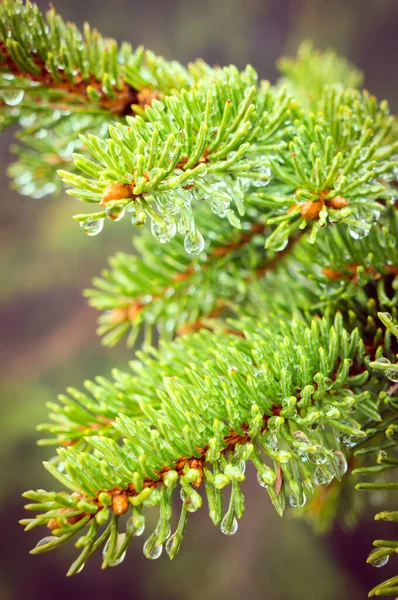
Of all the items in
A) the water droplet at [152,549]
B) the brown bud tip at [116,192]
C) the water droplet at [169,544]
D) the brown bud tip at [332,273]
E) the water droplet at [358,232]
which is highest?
the brown bud tip at [116,192]

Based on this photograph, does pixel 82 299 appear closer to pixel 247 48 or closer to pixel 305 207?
pixel 247 48

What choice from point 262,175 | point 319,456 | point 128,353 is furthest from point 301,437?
point 128,353

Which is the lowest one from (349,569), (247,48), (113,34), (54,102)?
(349,569)

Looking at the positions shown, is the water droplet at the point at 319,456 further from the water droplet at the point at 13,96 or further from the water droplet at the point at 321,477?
the water droplet at the point at 13,96

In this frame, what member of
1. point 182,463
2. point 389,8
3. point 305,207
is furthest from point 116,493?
point 389,8

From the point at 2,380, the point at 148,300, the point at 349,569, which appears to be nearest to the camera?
→ the point at 148,300

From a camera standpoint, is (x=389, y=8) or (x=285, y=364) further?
(x=389, y=8)

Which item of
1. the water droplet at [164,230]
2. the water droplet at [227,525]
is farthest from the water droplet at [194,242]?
the water droplet at [227,525]
